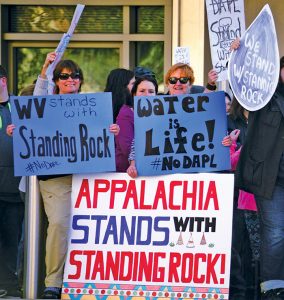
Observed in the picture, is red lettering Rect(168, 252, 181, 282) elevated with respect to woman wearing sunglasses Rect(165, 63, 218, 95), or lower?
lower

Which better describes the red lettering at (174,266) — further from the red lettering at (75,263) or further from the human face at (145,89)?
the human face at (145,89)

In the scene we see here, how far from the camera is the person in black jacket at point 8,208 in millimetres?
8555

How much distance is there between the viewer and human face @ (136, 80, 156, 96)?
8134mm

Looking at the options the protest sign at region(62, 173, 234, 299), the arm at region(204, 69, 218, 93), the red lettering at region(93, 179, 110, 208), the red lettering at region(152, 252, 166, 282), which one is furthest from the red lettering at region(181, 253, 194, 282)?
the arm at region(204, 69, 218, 93)

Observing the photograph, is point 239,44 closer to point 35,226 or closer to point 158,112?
point 158,112

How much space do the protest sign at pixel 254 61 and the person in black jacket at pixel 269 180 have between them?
151 millimetres

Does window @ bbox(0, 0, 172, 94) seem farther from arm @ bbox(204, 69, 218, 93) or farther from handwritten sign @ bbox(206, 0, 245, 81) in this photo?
arm @ bbox(204, 69, 218, 93)

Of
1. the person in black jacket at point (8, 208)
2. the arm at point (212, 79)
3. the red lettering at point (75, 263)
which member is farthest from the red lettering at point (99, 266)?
the arm at point (212, 79)

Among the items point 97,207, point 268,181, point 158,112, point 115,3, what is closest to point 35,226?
point 97,207

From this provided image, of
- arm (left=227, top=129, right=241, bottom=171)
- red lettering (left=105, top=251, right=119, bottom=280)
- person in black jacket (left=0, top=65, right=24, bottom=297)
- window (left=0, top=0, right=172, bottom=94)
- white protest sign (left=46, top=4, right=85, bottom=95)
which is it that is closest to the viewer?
red lettering (left=105, top=251, right=119, bottom=280)

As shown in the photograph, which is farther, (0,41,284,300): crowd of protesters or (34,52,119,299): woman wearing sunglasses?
(34,52,119,299): woman wearing sunglasses

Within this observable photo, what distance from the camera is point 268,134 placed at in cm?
770

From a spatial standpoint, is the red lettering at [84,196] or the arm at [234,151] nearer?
the red lettering at [84,196]

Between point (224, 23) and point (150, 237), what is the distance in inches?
110
